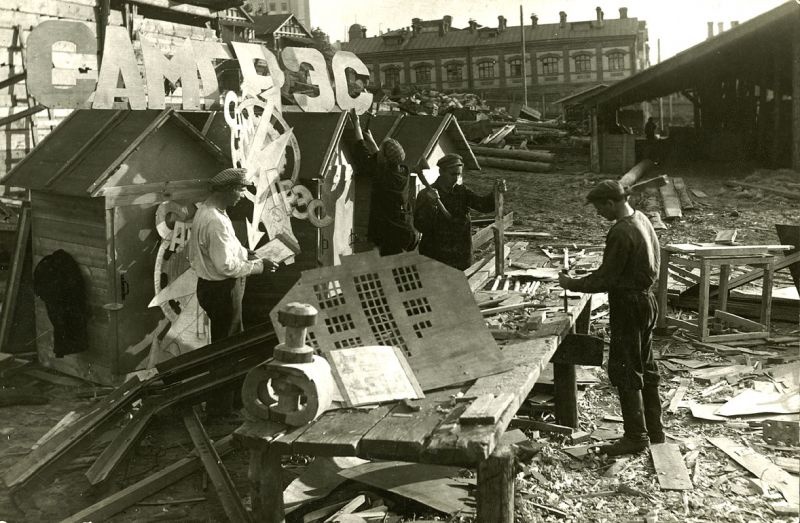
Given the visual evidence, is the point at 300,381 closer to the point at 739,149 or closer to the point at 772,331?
the point at 772,331

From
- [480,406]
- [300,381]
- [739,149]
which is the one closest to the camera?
[300,381]

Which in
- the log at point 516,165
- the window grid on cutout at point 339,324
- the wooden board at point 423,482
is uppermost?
the log at point 516,165

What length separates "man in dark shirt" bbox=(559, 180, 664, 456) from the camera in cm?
664

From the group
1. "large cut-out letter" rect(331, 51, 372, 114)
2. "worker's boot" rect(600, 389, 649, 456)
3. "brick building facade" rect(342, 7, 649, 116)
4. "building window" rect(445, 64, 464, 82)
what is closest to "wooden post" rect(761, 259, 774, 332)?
"worker's boot" rect(600, 389, 649, 456)

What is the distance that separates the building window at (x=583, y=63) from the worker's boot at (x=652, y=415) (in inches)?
2188

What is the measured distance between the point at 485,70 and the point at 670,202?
1693 inches

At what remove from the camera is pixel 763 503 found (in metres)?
6.11

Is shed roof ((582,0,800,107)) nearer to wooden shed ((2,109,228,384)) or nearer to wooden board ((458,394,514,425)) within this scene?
wooden shed ((2,109,228,384))

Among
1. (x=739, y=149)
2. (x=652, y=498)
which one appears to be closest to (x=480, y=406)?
(x=652, y=498)

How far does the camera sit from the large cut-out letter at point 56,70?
7.52 meters

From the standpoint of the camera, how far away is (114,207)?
26.6 ft

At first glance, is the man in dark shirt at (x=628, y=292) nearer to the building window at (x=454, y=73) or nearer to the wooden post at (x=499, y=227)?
the wooden post at (x=499, y=227)

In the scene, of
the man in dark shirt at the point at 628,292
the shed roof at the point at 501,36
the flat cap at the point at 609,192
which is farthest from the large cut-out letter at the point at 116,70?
the shed roof at the point at 501,36

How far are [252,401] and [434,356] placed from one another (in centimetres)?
146
